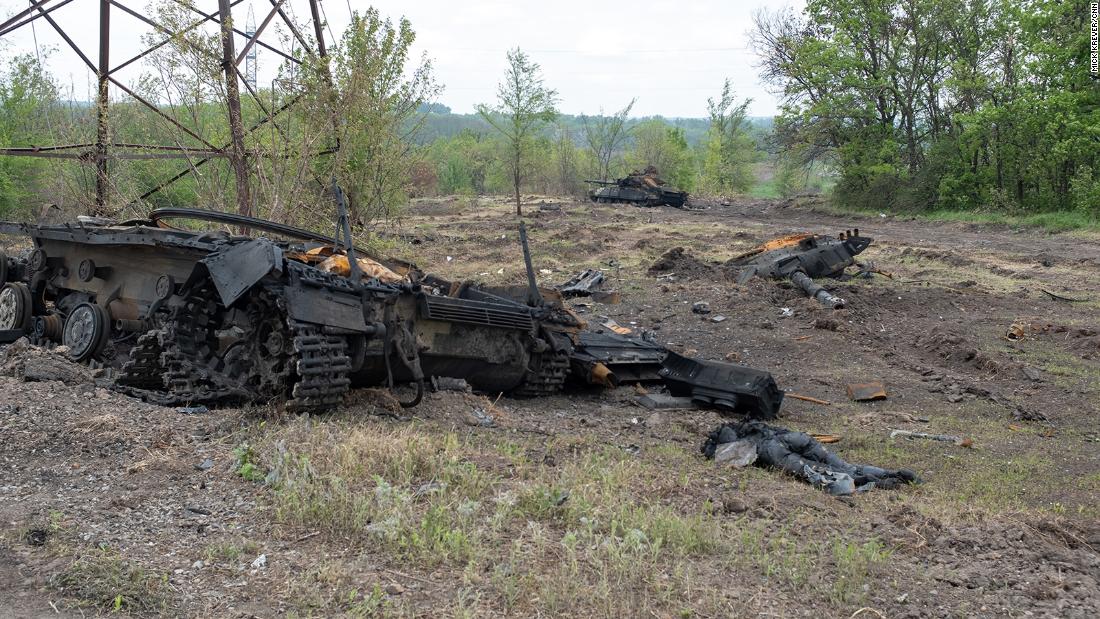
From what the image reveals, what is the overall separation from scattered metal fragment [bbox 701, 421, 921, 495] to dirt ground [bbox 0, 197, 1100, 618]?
0.18 meters

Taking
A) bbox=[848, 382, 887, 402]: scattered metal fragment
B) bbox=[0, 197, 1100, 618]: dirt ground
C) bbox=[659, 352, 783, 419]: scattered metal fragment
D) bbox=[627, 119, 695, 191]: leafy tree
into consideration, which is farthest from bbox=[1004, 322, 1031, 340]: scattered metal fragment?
bbox=[627, 119, 695, 191]: leafy tree

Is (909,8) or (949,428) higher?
(909,8)

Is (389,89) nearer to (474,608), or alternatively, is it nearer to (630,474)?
(630,474)

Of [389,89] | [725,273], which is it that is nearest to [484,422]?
[389,89]

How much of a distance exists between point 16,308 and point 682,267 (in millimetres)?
12052

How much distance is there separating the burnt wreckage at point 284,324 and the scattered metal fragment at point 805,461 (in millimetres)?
1657

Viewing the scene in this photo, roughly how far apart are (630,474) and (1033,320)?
10609 mm

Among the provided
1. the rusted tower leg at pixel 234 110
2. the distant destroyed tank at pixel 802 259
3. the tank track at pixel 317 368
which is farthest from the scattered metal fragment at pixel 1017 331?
the rusted tower leg at pixel 234 110

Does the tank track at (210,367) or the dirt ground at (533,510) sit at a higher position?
the tank track at (210,367)

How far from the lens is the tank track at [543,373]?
30.9 feet

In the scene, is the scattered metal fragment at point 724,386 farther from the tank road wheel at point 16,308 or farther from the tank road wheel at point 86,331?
the tank road wheel at point 16,308

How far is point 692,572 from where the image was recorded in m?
4.63

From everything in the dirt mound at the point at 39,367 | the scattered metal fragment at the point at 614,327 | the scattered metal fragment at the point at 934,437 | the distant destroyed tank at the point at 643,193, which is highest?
the distant destroyed tank at the point at 643,193

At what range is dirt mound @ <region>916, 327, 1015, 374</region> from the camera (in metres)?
11.4
